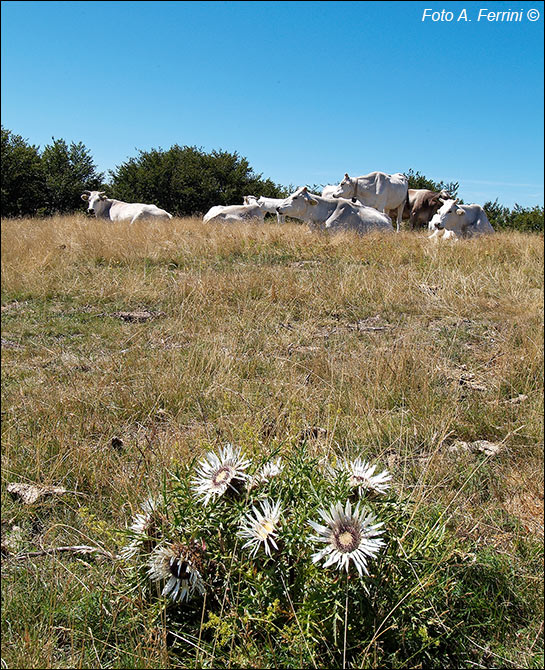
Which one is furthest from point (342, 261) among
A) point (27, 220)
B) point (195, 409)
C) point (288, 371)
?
point (27, 220)

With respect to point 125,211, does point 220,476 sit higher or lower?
lower

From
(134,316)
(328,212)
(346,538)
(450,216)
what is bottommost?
(346,538)

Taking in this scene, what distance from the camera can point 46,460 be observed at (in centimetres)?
266

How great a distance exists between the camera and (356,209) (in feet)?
44.2

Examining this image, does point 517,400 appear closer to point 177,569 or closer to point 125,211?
point 177,569

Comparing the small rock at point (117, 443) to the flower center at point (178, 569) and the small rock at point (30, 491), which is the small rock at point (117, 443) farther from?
the flower center at point (178, 569)

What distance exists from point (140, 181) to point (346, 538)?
8.85 metres

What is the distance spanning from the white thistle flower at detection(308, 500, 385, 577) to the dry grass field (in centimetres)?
55

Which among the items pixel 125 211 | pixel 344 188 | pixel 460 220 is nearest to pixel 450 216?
pixel 460 220

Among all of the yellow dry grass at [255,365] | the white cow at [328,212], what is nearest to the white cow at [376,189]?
the white cow at [328,212]

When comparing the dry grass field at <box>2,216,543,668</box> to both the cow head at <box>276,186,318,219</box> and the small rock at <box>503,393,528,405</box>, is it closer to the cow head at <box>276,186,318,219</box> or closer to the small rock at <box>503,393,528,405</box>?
the small rock at <box>503,393,528,405</box>

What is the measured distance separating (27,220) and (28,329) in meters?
1.51

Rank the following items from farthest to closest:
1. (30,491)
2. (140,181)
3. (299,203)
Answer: (299,203)
(140,181)
(30,491)

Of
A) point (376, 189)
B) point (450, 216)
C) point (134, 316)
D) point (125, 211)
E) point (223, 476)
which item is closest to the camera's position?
point (223, 476)
